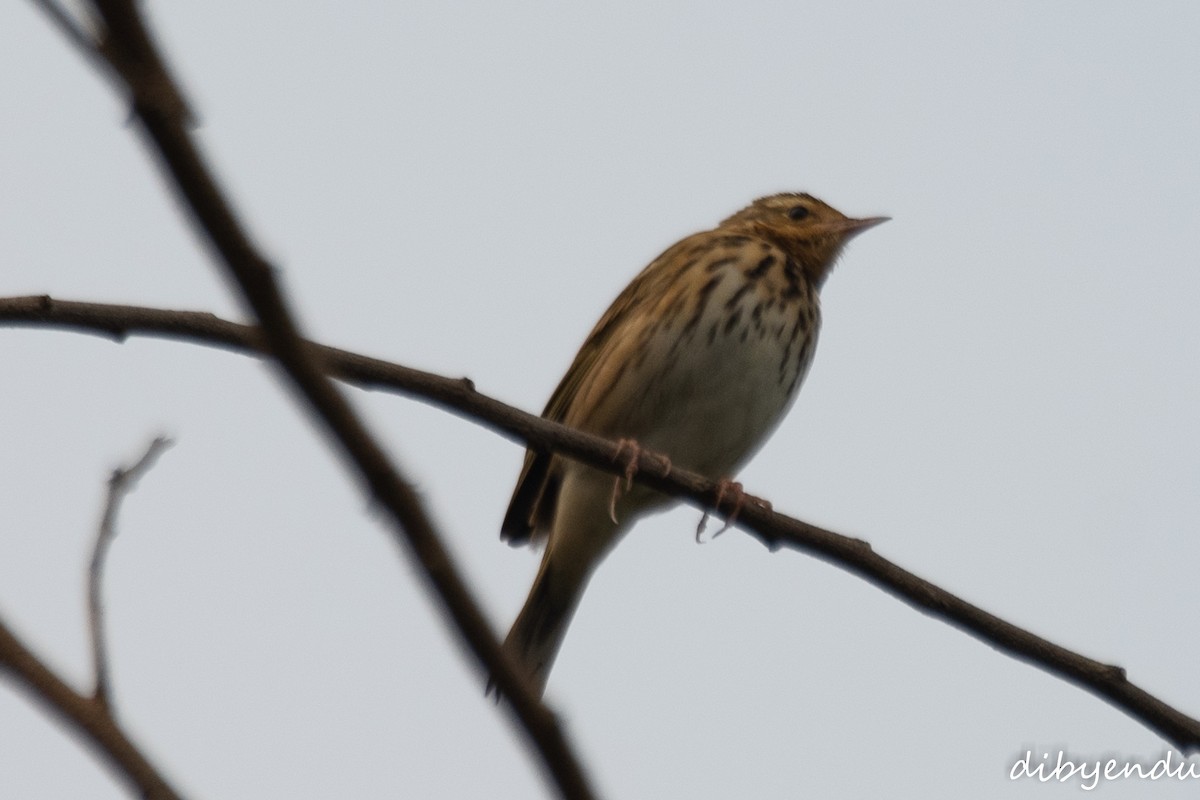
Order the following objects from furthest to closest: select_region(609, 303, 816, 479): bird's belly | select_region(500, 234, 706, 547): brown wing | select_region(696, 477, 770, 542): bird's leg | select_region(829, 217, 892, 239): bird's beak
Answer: select_region(829, 217, 892, 239): bird's beak
select_region(500, 234, 706, 547): brown wing
select_region(609, 303, 816, 479): bird's belly
select_region(696, 477, 770, 542): bird's leg

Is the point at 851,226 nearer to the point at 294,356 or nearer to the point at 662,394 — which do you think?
the point at 662,394

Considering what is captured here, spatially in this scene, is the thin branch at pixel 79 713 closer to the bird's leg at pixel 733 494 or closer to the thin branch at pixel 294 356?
the thin branch at pixel 294 356

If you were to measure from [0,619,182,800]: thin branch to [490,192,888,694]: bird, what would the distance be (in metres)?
4.29

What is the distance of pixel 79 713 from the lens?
238 cm

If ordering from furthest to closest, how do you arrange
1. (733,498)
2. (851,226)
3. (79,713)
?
(851,226)
(733,498)
(79,713)

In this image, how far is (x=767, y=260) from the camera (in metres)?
7.40

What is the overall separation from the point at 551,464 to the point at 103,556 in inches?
159

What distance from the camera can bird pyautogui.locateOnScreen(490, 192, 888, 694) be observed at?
6.85 meters

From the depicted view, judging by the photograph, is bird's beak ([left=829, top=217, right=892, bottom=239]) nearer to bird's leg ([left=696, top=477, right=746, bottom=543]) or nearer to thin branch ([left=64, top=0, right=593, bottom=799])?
bird's leg ([left=696, top=477, right=746, bottom=543])

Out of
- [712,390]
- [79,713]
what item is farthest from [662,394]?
[79,713]

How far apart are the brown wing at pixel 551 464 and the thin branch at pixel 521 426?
3.06 m

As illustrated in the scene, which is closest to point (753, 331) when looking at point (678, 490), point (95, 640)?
point (678, 490)

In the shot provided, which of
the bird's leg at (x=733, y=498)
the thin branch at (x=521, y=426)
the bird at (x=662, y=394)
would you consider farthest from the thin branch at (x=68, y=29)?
the bird at (x=662, y=394)

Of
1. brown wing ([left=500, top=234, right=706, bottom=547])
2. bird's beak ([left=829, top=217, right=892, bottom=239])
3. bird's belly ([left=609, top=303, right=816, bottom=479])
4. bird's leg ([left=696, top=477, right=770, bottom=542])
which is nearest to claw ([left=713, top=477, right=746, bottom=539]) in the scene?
bird's leg ([left=696, top=477, right=770, bottom=542])
